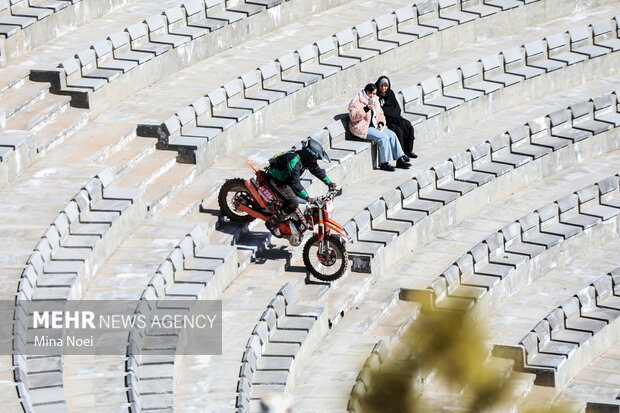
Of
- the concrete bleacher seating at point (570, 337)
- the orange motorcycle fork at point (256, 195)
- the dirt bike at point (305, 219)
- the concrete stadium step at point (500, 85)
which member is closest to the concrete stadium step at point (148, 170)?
the dirt bike at point (305, 219)

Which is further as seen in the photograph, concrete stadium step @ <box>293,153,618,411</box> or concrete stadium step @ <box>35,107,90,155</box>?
concrete stadium step @ <box>35,107,90,155</box>

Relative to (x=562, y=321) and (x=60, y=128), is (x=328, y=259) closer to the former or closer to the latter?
(x=562, y=321)

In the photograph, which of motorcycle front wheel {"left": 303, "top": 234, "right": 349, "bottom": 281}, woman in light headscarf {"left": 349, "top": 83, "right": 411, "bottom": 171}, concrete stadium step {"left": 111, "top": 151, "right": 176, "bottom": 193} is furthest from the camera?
woman in light headscarf {"left": 349, "top": 83, "right": 411, "bottom": 171}

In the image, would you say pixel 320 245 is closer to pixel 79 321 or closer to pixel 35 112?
pixel 79 321

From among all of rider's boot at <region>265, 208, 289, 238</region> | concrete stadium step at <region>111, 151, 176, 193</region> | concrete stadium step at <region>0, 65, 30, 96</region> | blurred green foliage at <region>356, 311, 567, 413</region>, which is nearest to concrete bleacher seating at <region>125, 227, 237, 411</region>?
rider's boot at <region>265, 208, 289, 238</region>

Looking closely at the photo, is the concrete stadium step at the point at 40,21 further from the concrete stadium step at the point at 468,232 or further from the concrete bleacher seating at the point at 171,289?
the concrete stadium step at the point at 468,232

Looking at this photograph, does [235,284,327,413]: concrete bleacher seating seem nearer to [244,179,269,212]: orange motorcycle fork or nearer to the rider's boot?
the rider's boot

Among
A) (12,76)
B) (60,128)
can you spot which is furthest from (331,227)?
(12,76)
